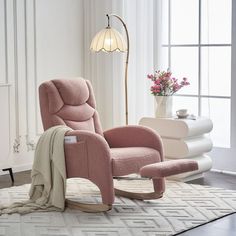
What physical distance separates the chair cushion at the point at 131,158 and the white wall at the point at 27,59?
1448 mm

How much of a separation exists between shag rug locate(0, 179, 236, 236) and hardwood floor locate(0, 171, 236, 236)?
69 mm

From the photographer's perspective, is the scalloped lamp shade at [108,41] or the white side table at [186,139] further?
the scalloped lamp shade at [108,41]

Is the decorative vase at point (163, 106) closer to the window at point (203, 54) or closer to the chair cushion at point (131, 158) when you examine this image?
the window at point (203, 54)

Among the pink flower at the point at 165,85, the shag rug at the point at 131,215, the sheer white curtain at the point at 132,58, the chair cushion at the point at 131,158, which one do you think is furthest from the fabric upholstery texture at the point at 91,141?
the sheer white curtain at the point at 132,58

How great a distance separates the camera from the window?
5746 millimetres

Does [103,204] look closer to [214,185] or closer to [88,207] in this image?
[88,207]

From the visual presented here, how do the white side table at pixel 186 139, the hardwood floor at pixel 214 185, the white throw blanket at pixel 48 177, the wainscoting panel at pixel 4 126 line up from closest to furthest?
the hardwood floor at pixel 214 185 < the white throw blanket at pixel 48 177 < the white side table at pixel 186 139 < the wainscoting panel at pixel 4 126

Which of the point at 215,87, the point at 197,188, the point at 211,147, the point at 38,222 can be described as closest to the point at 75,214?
the point at 38,222

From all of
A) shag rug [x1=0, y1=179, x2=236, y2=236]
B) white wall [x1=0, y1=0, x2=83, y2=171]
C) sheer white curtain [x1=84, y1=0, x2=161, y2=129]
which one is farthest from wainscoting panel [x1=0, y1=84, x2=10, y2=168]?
sheer white curtain [x1=84, y1=0, x2=161, y2=129]

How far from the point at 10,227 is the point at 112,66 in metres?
2.67

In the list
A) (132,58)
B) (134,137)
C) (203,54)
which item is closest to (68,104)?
(134,137)

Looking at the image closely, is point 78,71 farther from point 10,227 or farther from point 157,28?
point 10,227

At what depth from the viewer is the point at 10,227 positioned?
12.8 feet

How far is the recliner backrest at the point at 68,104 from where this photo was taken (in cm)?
464
